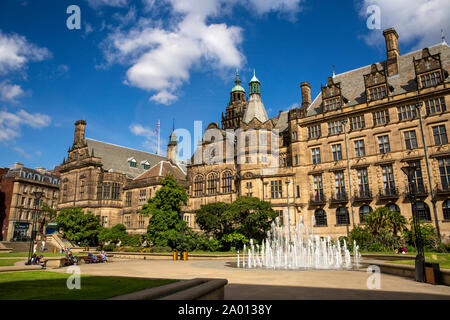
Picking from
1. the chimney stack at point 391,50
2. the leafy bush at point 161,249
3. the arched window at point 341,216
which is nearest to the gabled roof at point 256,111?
the chimney stack at point 391,50

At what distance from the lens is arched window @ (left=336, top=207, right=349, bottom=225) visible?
3784 cm

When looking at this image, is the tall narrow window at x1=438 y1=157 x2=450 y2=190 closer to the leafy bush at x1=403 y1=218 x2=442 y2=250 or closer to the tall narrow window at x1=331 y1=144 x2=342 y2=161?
the leafy bush at x1=403 y1=218 x2=442 y2=250

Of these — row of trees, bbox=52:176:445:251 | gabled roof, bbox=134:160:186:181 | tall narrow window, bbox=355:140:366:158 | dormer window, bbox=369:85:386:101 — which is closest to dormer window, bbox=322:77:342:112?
dormer window, bbox=369:85:386:101

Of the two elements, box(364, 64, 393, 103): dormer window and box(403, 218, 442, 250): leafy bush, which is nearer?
box(403, 218, 442, 250): leafy bush

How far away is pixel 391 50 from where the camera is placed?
41188 mm

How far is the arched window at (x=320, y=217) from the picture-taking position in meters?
39.7

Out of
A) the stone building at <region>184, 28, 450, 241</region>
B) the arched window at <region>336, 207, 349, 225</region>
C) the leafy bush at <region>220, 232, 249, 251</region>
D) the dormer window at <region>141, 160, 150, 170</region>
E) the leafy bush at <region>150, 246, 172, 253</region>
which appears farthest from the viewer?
the dormer window at <region>141, 160, 150, 170</region>

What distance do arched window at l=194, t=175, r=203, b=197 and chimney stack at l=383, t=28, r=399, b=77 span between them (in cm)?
3238

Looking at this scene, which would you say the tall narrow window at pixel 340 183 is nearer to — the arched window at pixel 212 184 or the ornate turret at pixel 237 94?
the arched window at pixel 212 184

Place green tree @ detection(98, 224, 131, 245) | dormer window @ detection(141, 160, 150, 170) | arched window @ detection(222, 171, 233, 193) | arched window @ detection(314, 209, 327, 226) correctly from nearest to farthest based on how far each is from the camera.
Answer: arched window @ detection(314, 209, 327, 226), arched window @ detection(222, 171, 233, 193), green tree @ detection(98, 224, 131, 245), dormer window @ detection(141, 160, 150, 170)

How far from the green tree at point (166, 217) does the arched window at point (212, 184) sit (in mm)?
8519
